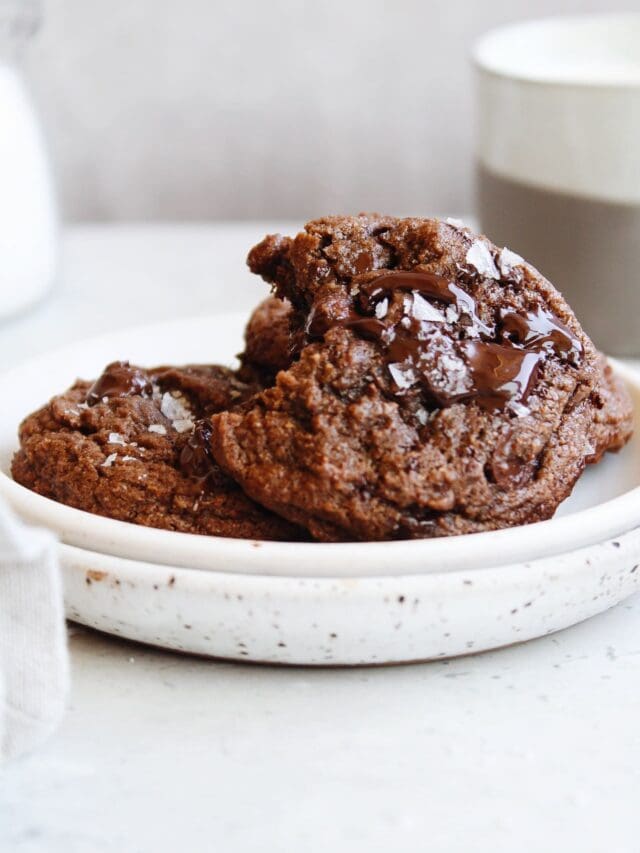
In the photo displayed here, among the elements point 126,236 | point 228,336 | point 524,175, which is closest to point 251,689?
point 228,336

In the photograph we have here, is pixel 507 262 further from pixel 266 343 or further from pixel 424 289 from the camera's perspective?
pixel 266 343

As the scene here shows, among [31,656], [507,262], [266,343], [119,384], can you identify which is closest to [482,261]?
[507,262]

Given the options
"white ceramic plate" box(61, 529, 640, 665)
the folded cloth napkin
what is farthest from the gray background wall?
the folded cloth napkin

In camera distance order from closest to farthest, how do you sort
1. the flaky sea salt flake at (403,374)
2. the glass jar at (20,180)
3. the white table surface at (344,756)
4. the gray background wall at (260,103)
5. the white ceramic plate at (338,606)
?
the white table surface at (344,756), the white ceramic plate at (338,606), the flaky sea salt flake at (403,374), the glass jar at (20,180), the gray background wall at (260,103)

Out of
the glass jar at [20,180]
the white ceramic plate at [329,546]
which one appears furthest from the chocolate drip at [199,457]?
the glass jar at [20,180]

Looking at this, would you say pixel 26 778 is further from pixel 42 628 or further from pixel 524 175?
pixel 524 175

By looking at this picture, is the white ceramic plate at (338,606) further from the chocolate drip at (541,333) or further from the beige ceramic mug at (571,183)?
the beige ceramic mug at (571,183)

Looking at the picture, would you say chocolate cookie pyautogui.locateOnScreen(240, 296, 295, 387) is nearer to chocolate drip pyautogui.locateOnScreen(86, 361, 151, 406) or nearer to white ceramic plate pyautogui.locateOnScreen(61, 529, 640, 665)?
chocolate drip pyautogui.locateOnScreen(86, 361, 151, 406)
